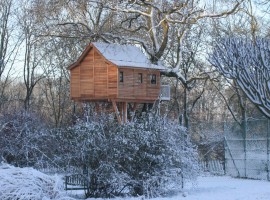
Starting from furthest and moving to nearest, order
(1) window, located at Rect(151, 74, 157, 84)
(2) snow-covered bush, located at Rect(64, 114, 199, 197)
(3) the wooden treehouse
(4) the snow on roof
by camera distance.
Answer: (1) window, located at Rect(151, 74, 157, 84), (3) the wooden treehouse, (4) the snow on roof, (2) snow-covered bush, located at Rect(64, 114, 199, 197)

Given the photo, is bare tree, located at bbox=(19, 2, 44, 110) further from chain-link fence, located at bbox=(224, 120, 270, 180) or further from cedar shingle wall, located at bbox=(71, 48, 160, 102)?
chain-link fence, located at bbox=(224, 120, 270, 180)

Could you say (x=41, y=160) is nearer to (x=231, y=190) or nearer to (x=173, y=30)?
(x=231, y=190)

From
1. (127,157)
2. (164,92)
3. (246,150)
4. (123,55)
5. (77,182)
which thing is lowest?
(77,182)

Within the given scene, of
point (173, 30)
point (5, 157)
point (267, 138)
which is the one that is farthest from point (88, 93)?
point (267, 138)

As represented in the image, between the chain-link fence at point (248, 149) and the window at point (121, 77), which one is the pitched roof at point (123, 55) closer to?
the window at point (121, 77)

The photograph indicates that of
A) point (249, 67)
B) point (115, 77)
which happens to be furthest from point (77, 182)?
point (115, 77)

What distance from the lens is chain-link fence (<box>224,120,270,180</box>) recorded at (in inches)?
998

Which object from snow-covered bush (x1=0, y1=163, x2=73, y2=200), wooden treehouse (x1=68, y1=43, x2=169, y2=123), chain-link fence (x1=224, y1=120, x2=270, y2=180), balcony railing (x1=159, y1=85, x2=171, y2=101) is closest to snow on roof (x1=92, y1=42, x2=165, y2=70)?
wooden treehouse (x1=68, y1=43, x2=169, y2=123)

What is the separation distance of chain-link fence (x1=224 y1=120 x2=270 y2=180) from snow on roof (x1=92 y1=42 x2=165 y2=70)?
10813mm

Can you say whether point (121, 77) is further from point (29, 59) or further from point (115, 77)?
point (29, 59)

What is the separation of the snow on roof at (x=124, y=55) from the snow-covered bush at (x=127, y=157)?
16893 mm

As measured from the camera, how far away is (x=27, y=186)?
1505cm

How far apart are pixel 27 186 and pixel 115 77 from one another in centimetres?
2234

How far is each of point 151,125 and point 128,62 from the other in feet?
62.4
